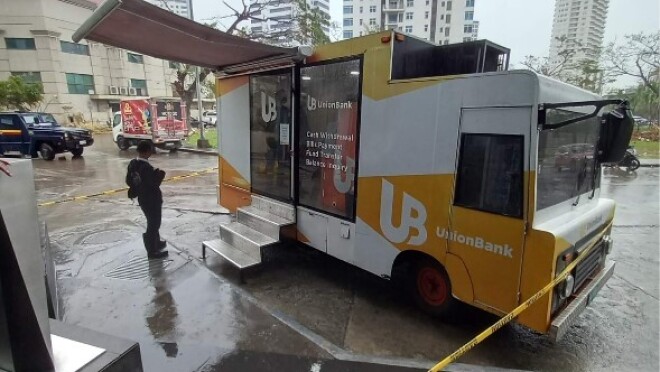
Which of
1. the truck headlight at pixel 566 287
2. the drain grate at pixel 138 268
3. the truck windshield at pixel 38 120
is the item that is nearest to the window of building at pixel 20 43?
the truck windshield at pixel 38 120

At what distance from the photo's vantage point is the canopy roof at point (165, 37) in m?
3.25

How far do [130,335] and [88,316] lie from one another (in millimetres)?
734

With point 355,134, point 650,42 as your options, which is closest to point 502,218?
point 355,134

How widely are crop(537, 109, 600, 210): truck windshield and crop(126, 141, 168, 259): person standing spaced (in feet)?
15.4

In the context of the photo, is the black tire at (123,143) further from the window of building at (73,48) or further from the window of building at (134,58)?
the window of building at (134,58)

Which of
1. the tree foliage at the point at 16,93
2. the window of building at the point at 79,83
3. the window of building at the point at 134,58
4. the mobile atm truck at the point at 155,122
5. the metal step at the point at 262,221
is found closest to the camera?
the metal step at the point at 262,221

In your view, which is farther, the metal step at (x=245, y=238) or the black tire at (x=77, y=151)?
the black tire at (x=77, y=151)

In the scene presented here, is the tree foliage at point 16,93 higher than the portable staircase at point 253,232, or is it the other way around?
the tree foliage at point 16,93

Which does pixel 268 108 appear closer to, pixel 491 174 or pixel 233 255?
pixel 233 255

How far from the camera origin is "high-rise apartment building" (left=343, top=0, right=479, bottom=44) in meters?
67.9

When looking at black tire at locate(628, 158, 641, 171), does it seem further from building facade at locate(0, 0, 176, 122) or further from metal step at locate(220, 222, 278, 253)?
building facade at locate(0, 0, 176, 122)

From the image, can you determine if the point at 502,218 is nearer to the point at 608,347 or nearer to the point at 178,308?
the point at 608,347

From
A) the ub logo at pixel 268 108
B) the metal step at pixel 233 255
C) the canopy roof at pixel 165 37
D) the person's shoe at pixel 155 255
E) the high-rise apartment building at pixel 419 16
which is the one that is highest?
the high-rise apartment building at pixel 419 16

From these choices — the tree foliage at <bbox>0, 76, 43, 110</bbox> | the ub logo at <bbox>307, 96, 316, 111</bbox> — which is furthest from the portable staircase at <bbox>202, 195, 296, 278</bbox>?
the tree foliage at <bbox>0, 76, 43, 110</bbox>
